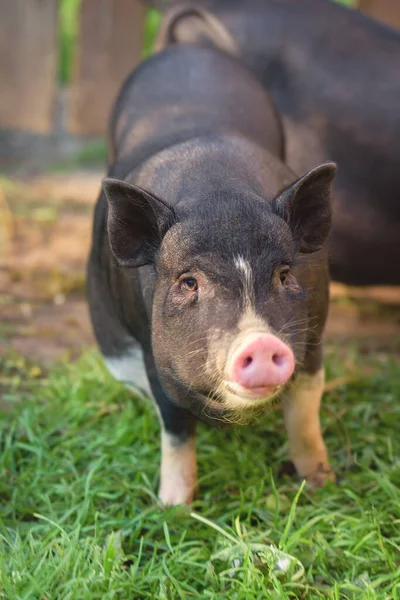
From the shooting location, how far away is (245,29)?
4.58 m

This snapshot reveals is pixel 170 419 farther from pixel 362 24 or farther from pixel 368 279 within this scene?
pixel 362 24

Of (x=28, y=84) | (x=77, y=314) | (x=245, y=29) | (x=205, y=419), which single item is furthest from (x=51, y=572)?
(x=28, y=84)

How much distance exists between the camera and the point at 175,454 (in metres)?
2.97

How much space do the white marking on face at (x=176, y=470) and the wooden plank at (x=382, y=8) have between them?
143 inches

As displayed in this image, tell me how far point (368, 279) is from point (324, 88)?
2.97ft

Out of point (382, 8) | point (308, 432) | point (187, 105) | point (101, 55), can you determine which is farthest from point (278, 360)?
point (101, 55)

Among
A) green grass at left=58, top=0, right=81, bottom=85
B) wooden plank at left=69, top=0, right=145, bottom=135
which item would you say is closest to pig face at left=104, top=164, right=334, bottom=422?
wooden plank at left=69, top=0, right=145, bottom=135

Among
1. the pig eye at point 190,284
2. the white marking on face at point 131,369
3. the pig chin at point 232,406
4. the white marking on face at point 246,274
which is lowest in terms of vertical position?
the white marking on face at point 131,369

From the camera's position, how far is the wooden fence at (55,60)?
20.3ft

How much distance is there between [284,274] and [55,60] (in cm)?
431

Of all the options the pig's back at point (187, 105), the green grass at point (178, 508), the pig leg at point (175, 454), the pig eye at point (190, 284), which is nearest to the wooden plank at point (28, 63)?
the pig's back at point (187, 105)

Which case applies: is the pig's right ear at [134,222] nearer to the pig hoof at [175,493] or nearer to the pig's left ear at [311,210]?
the pig's left ear at [311,210]

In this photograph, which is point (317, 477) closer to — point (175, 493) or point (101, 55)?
point (175, 493)

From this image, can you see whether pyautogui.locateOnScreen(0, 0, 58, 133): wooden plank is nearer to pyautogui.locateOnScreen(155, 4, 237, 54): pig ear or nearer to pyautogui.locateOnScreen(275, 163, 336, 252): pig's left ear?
pyautogui.locateOnScreen(155, 4, 237, 54): pig ear
